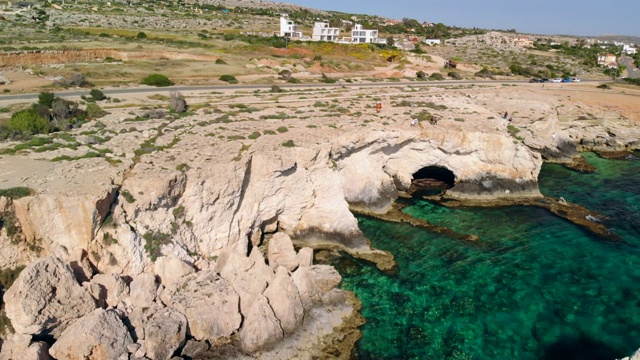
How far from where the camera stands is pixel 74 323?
1526 centimetres

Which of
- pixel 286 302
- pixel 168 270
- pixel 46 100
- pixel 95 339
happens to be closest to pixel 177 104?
pixel 46 100

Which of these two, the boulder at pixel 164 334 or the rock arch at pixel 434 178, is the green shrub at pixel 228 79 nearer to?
the rock arch at pixel 434 178

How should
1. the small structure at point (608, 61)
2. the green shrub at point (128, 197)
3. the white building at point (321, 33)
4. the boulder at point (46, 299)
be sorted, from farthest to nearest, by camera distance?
the white building at point (321, 33), the small structure at point (608, 61), the green shrub at point (128, 197), the boulder at point (46, 299)

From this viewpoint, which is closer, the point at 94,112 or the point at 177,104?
the point at 94,112

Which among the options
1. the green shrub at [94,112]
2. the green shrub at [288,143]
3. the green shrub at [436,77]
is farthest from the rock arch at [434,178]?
the green shrub at [436,77]

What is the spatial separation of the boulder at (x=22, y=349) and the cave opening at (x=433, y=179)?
984 inches

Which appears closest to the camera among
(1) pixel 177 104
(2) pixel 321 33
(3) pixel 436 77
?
(1) pixel 177 104

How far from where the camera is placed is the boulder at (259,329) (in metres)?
16.5

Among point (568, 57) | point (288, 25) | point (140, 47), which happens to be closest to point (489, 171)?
point (140, 47)

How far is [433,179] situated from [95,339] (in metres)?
26.1

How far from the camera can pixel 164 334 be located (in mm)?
15742

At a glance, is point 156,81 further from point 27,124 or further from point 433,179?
point 433,179

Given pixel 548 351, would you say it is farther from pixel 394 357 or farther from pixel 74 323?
pixel 74 323

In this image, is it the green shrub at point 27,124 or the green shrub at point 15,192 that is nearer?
the green shrub at point 15,192
